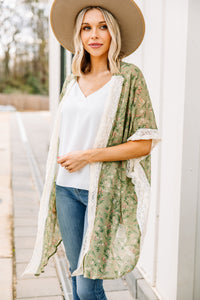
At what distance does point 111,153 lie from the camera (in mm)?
1797

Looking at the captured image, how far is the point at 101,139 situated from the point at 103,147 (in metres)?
0.04

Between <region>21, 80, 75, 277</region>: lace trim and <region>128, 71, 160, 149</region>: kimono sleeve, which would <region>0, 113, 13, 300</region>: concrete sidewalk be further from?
<region>128, 71, 160, 149</region>: kimono sleeve

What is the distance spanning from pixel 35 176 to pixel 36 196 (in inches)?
45.8

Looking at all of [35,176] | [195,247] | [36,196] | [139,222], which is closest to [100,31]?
[139,222]

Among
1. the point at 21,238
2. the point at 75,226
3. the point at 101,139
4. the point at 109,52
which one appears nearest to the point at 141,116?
the point at 101,139

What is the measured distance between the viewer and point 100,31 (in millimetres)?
1858

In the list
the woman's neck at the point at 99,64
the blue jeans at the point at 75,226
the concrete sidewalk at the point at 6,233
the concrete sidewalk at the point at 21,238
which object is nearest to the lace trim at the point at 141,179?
the blue jeans at the point at 75,226

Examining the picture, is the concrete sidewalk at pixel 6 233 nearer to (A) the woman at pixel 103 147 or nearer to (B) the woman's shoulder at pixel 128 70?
(A) the woman at pixel 103 147

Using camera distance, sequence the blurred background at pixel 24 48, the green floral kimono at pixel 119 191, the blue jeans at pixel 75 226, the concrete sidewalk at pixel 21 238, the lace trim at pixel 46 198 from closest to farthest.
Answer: the green floral kimono at pixel 119 191 → the blue jeans at pixel 75 226 → the lace trim at pixel 46 198 → the concrete sidewalk at pixel 21 238 → the blurred background at pixel 24 48

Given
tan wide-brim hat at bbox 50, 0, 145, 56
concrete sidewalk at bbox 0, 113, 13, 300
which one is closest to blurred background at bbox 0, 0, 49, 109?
concrete sidewalk at bbox 0, 113, 13, 300

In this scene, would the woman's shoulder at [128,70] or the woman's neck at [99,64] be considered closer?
the woman's shoulder at [128,70]

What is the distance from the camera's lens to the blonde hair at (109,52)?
1843 millimetres

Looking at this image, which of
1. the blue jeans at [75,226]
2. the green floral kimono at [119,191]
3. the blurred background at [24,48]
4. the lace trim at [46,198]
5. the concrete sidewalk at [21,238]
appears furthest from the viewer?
the blurred background at [24,48]

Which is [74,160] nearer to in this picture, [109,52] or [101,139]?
[101,139]
